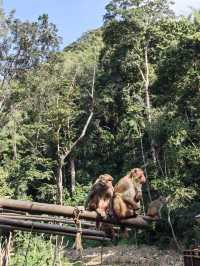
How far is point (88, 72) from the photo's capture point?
85.6 feet

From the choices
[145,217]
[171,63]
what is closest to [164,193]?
[171,63]

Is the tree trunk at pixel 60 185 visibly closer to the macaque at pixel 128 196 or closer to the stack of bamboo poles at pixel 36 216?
the stack of bamboo poles at pixel 36 216

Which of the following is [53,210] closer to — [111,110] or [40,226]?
[40,226]

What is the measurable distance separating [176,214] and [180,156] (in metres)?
1.84

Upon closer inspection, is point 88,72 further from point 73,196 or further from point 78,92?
point 73,196

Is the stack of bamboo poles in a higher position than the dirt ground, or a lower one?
lower

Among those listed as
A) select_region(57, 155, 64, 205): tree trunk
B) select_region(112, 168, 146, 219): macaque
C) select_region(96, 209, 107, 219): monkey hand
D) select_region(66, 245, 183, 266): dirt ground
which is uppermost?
select_region(57, 155, 64, 205): tree trunk

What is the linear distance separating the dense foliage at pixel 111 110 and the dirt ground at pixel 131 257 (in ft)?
2.07

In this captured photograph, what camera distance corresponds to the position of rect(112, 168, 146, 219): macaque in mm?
3972

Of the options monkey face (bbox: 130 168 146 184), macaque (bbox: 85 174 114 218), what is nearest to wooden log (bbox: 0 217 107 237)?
macaque (bbox: 85 174 114 218)

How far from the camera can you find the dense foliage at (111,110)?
59.6ft

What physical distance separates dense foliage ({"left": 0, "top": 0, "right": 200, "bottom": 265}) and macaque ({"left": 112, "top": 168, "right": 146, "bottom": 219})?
507 inches

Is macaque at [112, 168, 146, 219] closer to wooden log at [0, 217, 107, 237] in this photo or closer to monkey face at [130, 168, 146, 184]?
monkey face at [130, 168, 146, 184]

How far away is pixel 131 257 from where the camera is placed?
19156 mm
